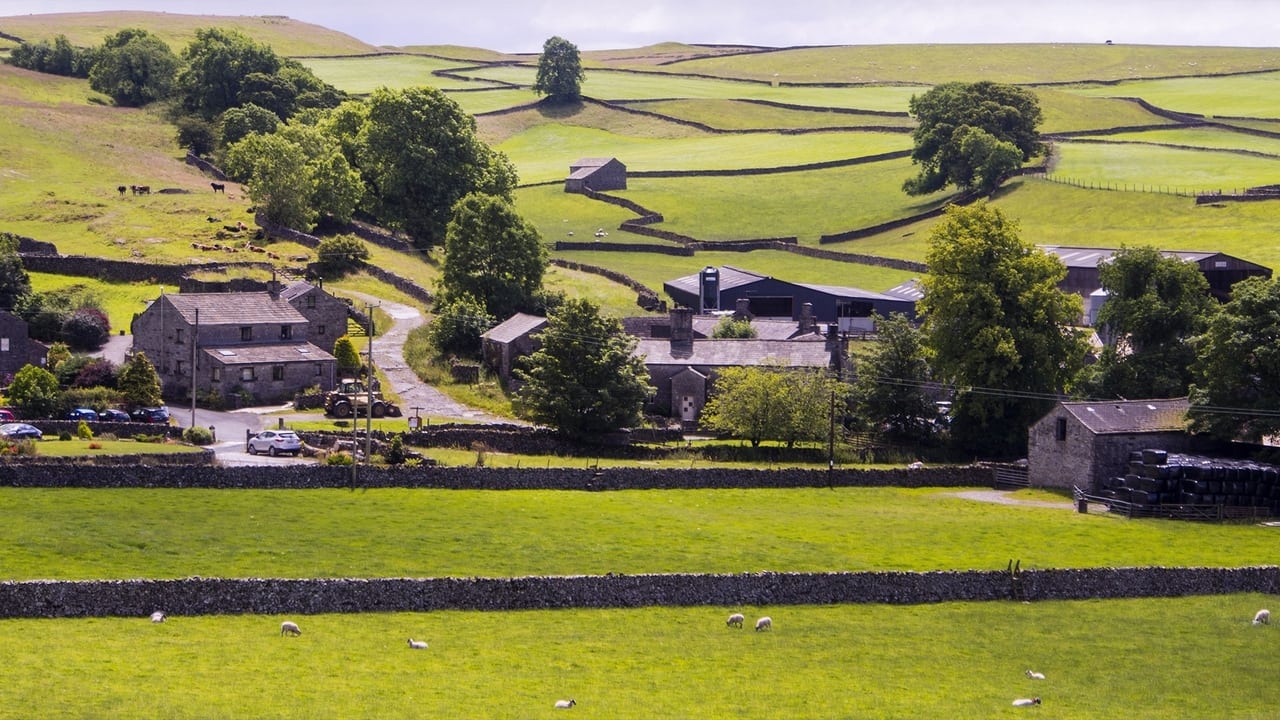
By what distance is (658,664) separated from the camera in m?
42.7

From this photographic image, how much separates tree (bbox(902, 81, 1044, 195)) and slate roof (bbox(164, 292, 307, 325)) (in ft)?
259

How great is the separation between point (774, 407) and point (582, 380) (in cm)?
887

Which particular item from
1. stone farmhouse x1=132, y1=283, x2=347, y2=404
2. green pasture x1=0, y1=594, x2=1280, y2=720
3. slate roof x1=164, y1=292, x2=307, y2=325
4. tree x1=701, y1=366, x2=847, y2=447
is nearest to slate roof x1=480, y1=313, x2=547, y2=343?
stone farmhouse x1=132, y1=283, x2=347, y2=404

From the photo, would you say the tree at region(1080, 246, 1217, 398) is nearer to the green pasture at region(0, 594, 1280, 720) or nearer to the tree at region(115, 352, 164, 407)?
the green pasture at region(0, 594, 1280, 720)

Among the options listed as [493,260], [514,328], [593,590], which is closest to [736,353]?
[514,328]

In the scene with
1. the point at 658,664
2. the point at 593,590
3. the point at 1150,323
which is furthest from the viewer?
the point at 1150,323

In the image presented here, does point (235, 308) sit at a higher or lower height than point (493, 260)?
lower

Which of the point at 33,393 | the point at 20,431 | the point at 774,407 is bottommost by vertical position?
the point at 20,431

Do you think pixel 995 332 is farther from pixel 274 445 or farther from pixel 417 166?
pixel 417 166

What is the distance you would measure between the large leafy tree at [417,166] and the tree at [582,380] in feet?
162

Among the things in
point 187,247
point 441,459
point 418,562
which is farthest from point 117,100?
point 418,562

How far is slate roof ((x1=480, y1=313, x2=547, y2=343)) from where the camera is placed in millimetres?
90000

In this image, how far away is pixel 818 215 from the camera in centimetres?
15200

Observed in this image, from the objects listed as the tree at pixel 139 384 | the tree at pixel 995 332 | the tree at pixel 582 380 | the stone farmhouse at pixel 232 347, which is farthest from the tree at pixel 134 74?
the tree at pixel 995 332
